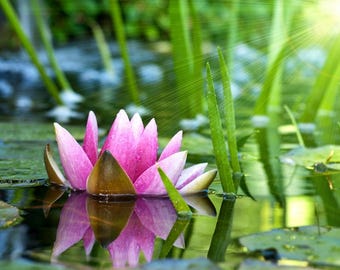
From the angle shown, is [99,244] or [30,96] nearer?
[99,244]

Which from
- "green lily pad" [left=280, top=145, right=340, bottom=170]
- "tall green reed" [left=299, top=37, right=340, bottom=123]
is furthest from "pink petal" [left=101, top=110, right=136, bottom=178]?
"tall green reed" [left=299, top=37, right=340, bottom=123]

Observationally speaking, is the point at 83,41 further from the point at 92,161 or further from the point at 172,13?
the point at 92,161

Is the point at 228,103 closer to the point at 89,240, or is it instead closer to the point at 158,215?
the point at 158,215

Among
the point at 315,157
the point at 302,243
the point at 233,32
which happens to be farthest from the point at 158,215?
the point at 233,32

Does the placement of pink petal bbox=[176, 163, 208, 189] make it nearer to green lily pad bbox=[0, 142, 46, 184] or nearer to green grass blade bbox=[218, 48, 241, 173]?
green grass blade bbox=[218, 48, 241, 173]

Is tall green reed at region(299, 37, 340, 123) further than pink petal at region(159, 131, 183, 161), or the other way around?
tall green reed at region(299, 37, 340, 123)

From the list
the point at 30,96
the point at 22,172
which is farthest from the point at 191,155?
the point at 30,96

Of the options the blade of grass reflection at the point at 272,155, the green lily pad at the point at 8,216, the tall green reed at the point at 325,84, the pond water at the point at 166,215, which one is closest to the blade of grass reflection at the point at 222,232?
the pond water at the point at 166,215

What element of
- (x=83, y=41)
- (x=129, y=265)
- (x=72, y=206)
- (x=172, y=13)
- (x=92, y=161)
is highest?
(x=83, y=41)
